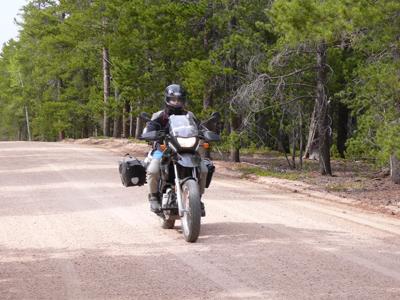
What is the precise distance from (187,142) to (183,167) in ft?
1.36

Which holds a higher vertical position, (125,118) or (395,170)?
(125,118)

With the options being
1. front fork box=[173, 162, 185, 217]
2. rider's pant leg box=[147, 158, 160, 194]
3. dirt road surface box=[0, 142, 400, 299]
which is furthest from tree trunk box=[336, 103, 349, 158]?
front fork box=[173, 162, 185, 217]

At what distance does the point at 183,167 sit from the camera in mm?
8141

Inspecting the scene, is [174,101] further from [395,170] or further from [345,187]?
[395,170]

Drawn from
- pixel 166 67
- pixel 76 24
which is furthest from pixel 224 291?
pixel 76 24

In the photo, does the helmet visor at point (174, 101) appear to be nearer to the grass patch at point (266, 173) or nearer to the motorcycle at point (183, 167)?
the motorcycle at point (183, 167)

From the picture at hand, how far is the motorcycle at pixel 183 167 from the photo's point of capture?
25.2 feet

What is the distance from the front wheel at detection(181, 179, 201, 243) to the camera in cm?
763

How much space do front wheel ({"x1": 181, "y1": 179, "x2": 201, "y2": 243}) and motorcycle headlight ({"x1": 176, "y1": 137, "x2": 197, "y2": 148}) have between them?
1.46 ft

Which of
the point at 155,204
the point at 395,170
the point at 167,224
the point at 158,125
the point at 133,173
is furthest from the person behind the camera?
the point at 395,170

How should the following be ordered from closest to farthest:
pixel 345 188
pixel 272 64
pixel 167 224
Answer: pixel 167 224 < pixel 345 188 < pixel 272 64

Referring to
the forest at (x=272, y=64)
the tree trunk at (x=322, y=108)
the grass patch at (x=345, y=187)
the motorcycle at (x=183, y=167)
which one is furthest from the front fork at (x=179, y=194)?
the tree trunk at (x=322, y=108)

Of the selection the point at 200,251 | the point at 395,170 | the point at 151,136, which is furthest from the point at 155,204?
the point at 395,170

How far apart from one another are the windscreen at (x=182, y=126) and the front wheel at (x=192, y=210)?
61 centimetres
